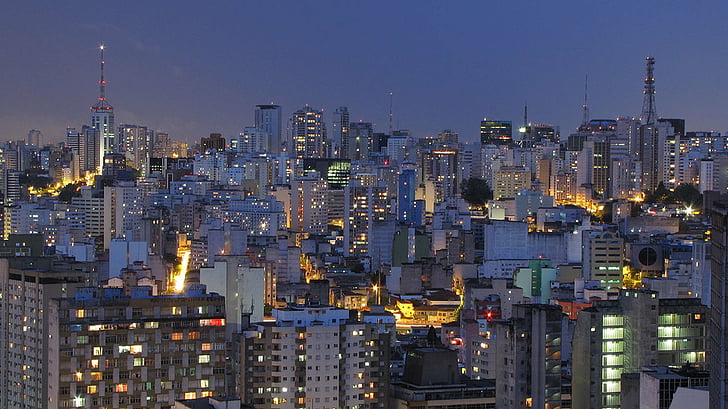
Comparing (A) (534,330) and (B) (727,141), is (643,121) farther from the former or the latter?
(A) (534,330)

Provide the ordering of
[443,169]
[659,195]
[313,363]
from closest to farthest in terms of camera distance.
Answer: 1. [313,363]
2. [659,195]
3. [443,169]

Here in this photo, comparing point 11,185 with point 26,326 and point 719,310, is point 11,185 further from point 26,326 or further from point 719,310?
point 719,310

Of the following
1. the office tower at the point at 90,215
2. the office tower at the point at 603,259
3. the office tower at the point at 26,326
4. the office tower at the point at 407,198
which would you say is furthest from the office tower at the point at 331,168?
the office tower at the point at 26,326

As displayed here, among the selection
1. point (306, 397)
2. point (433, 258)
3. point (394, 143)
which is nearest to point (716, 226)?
point (306, 397)

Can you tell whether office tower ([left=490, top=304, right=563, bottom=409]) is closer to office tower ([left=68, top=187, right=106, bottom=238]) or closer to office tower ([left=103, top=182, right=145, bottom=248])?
office tower ([left=103, top=182, right=145, bottom=248])

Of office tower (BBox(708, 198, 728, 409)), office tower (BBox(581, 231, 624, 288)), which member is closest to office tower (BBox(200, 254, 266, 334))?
office tower (BBox(581, 231, 624, 288))

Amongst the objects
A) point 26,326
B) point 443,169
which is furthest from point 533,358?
point 443,169
